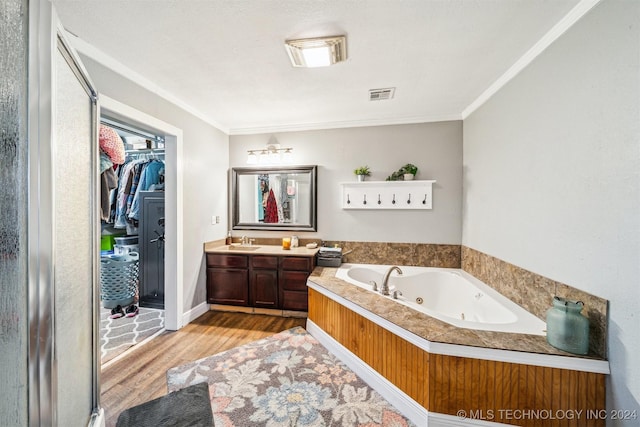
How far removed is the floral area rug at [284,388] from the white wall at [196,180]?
1.05 meters

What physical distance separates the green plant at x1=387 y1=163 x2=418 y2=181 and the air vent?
882 mm

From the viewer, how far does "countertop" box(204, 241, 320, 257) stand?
294 centimetres

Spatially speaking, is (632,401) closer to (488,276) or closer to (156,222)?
(488,276)

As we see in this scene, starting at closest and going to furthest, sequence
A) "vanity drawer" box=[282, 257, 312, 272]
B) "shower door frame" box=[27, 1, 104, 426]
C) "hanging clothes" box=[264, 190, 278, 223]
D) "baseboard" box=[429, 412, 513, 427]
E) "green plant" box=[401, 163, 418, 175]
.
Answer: "shower door frame" box=[27, 1, 104, 426] < "baseboard" box=[429, 412, 513, 427] < "vanity drawer" box=[282, 257, 312, 272] < "green plant" box=[401, 163, 418, 175] < "hanging clothes" box=[264, 190, 278, 223]

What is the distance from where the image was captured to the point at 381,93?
2436 mm

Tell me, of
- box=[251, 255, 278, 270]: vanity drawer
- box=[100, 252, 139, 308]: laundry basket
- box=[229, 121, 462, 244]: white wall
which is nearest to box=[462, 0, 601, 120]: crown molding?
box=[229, 121, 462, 244]: white wall

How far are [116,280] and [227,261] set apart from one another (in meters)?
1.46

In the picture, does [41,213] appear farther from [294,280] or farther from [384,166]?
[384,166]

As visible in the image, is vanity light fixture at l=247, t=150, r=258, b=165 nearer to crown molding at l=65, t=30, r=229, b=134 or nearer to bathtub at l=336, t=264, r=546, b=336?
crown molding at l=65, t=30, r=229, b=134

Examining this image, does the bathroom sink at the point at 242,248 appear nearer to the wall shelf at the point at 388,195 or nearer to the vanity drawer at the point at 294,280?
the vanity drawer at the point at 294,280

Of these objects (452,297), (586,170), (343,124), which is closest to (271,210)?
(343,124)

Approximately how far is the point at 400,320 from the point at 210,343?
73.1 inches

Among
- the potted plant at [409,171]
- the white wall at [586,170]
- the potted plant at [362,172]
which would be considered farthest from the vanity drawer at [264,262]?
the white wall at [586,170]

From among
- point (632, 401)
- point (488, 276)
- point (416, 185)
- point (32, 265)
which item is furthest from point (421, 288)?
point (32, 265)
